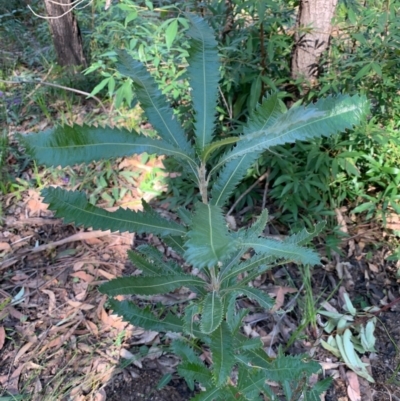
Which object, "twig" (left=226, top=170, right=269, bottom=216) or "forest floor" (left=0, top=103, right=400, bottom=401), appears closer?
"forest floor" (left=0, top=103, right=400, bottom=401)

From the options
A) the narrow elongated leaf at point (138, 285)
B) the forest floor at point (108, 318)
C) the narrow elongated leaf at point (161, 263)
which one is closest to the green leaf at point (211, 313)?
the narrow elongated leaf at point (138, 285)

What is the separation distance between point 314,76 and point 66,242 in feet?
5.56

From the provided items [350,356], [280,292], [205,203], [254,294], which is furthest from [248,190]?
[205,203]

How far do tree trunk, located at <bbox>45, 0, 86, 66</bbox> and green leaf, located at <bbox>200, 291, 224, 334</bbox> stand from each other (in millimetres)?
3108

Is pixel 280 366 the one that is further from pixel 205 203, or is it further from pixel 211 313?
pixel 205 203

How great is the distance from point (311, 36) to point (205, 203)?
5.24 feet

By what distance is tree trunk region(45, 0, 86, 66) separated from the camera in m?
3.37

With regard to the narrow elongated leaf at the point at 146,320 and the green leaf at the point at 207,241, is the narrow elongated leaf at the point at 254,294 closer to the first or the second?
the narrow elongated leaf at the point at 146,320

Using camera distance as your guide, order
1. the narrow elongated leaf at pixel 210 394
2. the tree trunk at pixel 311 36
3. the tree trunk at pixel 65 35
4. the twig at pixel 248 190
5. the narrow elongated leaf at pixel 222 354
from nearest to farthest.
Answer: the narrow elongated leaf at pixel 222 354, the narrow elongated leaf at pixel 210 394, the tree trunk at pixel 311 36, the twig at pixel 248 190, the tree trunk at pixel 65 35

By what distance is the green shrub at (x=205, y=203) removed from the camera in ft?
2.41

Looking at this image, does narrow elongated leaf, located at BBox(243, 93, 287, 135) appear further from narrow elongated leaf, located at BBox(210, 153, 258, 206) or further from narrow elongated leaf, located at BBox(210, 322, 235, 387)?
narrow elongated leaf, located at BBox(210, 322, 235, 387)

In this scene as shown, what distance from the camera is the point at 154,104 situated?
96cm

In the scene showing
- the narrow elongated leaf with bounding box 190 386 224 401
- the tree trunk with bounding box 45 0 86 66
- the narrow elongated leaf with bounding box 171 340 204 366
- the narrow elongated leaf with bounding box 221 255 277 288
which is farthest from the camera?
the tree trunk with bounding box 45 0 86 66

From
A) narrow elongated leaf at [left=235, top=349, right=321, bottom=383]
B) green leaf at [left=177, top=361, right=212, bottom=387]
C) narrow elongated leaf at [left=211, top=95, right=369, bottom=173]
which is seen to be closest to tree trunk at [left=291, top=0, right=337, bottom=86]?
narrow elongated leaf at [left=211, top=95, right=369, bottom=173]
